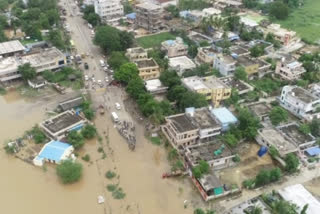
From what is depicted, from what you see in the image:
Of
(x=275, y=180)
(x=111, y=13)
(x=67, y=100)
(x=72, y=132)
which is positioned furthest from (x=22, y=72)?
(x=275, y=180)

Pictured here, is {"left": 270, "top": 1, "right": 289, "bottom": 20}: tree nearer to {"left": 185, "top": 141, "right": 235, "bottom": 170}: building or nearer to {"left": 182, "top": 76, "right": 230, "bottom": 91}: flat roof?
{"left": 182, "top": 76, "right": 230, "bottom": 91}: flat roof

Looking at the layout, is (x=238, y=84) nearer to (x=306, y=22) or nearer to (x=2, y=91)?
(x=2, y=91)

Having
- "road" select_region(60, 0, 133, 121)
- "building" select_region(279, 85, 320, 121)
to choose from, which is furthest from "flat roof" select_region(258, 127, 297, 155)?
"road" select_region(60, 0, 133, 121)

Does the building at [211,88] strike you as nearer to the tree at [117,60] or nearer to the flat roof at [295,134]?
the flat roof at [295,134]

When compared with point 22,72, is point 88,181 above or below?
below

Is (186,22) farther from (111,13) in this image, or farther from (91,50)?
(91,50)

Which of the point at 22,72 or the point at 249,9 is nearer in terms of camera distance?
the point at 22,72
